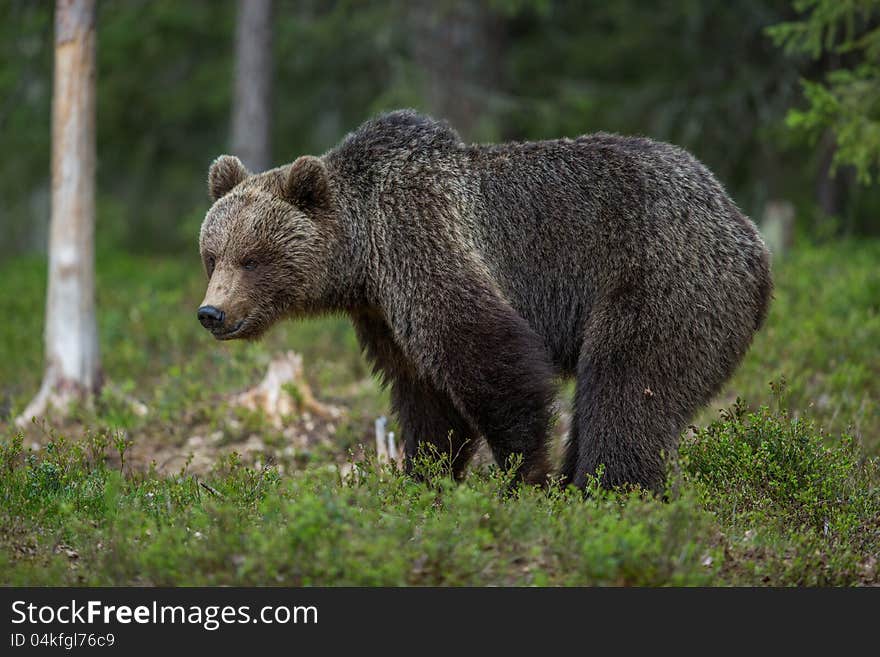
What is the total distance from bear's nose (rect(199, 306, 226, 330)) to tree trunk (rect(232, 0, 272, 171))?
738 centimetres

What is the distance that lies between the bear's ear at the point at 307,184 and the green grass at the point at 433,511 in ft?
5.75

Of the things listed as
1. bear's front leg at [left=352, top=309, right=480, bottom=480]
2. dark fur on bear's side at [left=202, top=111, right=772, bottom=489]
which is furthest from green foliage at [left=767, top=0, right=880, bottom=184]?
bear's front leg at [left=352, top=309, right=480, bottom=480]

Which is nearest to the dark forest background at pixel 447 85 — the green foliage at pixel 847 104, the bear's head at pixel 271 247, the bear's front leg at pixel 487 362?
the green foliage at pixel 847 104

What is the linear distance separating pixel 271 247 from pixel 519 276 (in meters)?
1.63

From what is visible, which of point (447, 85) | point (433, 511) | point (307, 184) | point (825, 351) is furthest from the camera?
point (447, 85)

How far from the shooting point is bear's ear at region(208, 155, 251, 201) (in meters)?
7.29

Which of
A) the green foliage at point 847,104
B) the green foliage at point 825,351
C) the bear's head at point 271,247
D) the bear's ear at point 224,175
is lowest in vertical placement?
the green foliage at point 825,351

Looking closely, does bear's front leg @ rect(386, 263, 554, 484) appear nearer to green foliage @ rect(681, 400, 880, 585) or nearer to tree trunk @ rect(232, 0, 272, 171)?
green foliage @ rect(681, 400, 880, 585)

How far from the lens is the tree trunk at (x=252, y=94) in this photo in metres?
13.7

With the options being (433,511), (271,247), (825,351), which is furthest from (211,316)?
(825,351)

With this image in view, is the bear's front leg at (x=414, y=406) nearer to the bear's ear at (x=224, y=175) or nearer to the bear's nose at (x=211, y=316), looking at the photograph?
the bear's nose at (x=211, y=316)

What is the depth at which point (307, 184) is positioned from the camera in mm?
6883

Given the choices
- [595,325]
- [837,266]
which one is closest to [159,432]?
[595,325]

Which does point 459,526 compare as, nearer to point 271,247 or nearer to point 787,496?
point 787,496
